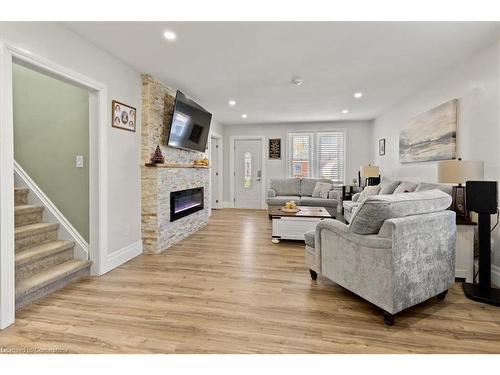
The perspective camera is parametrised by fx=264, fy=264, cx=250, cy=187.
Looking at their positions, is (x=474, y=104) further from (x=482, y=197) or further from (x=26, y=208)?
(x=26, y=208)

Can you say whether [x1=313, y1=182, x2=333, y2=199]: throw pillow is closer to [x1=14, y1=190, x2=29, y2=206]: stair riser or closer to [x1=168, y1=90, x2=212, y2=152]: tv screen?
[x1=168, y1=90, x2=212, y2=152]: tv screen

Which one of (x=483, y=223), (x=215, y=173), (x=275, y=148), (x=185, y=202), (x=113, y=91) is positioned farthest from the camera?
(x=215, y=173)

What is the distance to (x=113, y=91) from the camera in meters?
3.04

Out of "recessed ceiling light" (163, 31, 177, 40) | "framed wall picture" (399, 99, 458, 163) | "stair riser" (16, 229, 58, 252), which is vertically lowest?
"stair riser" (16, 229, 58, 252)

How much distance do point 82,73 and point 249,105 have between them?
3261 mm

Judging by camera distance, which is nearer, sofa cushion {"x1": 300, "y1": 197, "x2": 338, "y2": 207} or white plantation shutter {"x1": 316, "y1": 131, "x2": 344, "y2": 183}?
sofa cushion {"x1": 300, "y1": 197, "x2": 338, "y2": 207}

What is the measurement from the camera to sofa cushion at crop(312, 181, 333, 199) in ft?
→ 20.5

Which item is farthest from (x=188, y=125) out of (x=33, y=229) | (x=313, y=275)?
(x=313, y=275)

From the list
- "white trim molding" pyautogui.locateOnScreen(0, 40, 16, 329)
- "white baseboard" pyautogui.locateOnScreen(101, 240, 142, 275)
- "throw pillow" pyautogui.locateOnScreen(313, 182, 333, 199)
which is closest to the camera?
"white trim molding" pyautogui.locateOnScreen(0, 40, 16, 329)

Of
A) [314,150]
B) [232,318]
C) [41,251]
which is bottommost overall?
[232,318]

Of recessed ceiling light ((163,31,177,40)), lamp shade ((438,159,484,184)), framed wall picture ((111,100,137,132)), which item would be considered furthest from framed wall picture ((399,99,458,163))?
framed wall picture ((111,100,137,132))

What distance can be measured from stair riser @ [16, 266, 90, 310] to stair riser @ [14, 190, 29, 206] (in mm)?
1032

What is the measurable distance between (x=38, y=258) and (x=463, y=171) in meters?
4.16

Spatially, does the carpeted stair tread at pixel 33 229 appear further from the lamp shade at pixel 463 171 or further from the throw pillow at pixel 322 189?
the throw pillow at pixel 322 189
